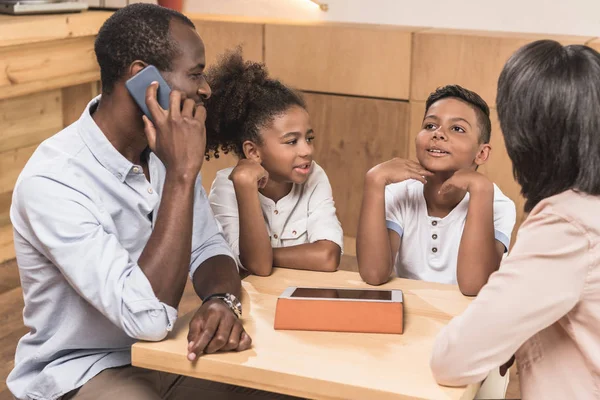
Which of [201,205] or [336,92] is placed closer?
[201,205]

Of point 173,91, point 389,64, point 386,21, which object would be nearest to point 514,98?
point 173,91

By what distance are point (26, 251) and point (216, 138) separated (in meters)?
0.93

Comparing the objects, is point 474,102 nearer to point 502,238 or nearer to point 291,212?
point 502,238

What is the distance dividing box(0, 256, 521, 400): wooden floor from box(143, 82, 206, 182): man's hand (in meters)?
1.55

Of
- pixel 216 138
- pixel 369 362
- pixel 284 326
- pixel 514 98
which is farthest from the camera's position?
pixel 216 138

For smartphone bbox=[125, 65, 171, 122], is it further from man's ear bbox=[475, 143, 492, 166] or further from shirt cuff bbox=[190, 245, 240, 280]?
man's ear bbox=[475, 143, 492, 166]

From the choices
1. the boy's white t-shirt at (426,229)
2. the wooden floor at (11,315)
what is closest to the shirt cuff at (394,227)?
the boy's white t-shirt at (426,229)

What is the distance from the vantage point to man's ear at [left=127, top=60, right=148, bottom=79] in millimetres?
1778

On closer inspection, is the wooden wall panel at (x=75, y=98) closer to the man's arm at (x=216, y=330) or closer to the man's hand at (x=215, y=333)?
the man's arm at (x=216, y=330)

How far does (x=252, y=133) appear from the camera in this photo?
2445 millimetres

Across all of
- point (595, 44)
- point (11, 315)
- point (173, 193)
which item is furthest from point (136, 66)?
point (595, 44)

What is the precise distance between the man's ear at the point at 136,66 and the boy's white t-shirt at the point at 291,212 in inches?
23.2

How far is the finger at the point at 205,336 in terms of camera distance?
1.51 meters

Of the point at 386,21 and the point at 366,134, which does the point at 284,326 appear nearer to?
the point at 366,134
